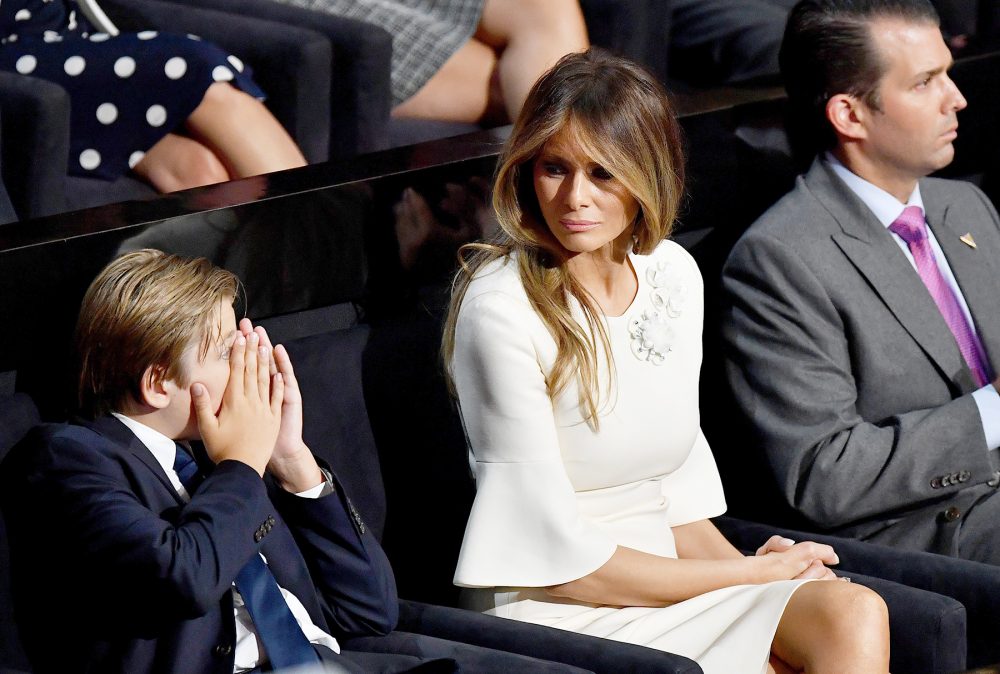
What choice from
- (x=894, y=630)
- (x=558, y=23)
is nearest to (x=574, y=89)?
(x=894, y=630)

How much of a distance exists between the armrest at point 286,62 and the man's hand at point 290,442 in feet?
3.35

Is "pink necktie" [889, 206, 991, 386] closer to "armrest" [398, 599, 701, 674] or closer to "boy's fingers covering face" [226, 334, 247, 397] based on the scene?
"armrest" [398, 599, 701, 674]

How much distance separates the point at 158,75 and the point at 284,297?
70cm

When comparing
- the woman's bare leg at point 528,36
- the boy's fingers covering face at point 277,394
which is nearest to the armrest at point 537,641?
the boy's fingers covering face at point 277,394

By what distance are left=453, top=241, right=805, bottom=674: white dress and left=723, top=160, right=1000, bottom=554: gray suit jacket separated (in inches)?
12.9

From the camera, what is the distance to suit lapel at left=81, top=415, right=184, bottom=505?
1.92 metres

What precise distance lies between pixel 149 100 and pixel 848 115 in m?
1.28

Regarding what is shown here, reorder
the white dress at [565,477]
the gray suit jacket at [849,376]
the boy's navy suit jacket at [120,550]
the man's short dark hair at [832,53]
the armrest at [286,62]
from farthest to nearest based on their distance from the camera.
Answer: the armrest at [286,62] → the man's short dark hair at [832,53] → the gray suit jacket at [849,376] → the white dress at [565,477] → the boy's navy suit jacket at [120,550]

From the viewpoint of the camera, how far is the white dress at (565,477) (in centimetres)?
216

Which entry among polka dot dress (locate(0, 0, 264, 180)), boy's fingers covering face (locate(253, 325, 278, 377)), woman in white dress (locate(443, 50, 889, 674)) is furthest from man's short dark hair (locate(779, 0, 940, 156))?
boy's fingers covering face (locate(253, 325, 278, 377))

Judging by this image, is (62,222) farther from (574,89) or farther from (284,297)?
(574,89)

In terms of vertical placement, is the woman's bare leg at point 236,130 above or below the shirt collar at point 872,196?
below

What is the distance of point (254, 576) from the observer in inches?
78.1

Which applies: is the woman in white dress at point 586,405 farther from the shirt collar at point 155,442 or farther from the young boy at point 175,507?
the shirt collar at point 155,442
